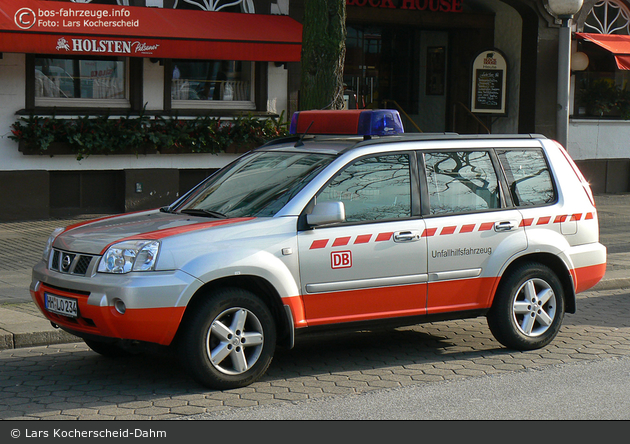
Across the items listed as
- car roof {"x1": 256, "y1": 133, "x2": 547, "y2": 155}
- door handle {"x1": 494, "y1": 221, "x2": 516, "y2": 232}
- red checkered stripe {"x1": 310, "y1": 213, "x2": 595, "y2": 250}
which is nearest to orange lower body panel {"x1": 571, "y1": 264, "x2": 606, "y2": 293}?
red checkered stripe {"x1": 310, "y1": 213, "x2": 595, "y2": 250}

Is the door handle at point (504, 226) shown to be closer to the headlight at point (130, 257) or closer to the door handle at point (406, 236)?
the door handle at point (406, 236)

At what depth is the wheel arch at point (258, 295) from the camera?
5457 mm

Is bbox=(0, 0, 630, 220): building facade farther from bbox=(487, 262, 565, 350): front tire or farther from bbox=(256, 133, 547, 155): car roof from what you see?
bbox=(487, 262, 565, 350): front tire

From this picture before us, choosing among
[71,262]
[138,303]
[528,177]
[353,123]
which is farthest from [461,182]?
[71,262]

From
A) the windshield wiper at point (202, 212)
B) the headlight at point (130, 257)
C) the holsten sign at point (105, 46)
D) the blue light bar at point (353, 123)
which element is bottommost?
the headlight at point (130, 257)

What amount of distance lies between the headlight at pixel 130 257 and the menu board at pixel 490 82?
14.6m

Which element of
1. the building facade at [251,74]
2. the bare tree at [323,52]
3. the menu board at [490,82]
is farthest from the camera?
the menu board at [490,82]

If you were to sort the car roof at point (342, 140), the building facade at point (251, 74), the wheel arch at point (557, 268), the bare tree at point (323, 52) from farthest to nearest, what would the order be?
1. the building facade at point (251, 74)
2. the bare tree at point (323, 52)
3. the wheel arch at point (557, 268)
4. the car roof at point (342, 140)

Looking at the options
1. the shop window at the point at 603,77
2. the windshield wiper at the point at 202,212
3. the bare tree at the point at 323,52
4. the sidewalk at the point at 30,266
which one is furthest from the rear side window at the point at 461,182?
the shop window at the point at 603,77

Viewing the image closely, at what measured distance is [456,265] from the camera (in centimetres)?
629

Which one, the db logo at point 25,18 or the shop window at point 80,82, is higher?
the db logo at point 25,18

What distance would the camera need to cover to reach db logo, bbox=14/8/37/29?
12.5m

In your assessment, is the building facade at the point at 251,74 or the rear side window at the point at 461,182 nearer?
the rear side window at the point at 461,182

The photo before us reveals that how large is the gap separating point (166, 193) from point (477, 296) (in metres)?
9.20
